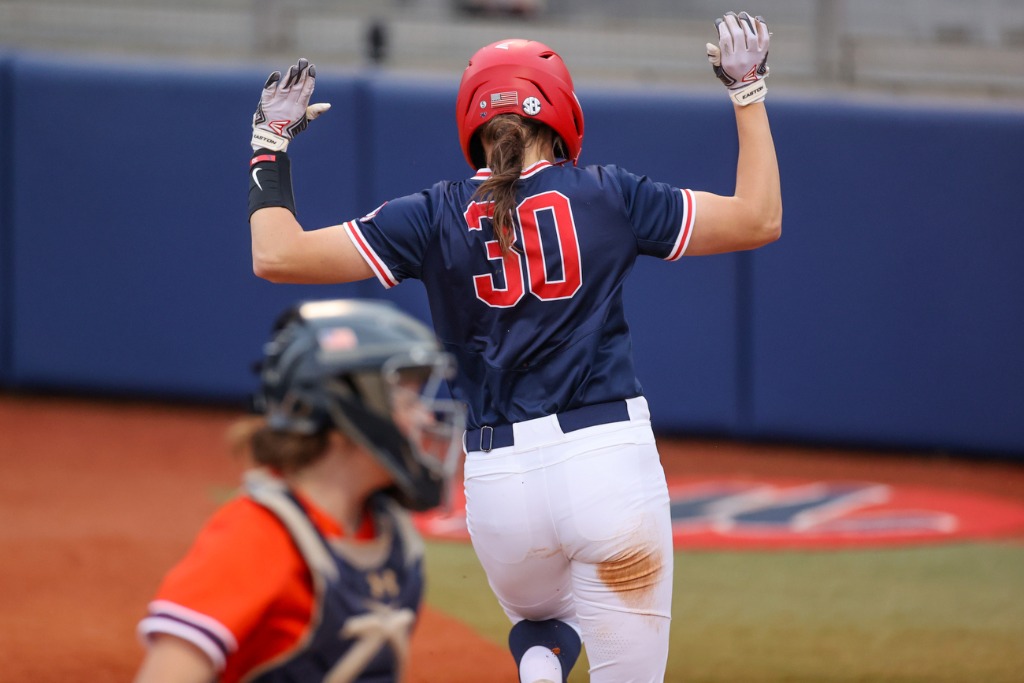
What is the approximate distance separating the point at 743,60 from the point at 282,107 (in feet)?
3.47

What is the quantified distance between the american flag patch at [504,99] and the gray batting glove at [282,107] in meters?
0.38

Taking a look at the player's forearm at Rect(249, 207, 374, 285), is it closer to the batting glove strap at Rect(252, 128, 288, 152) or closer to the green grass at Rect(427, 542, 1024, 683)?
the batting glove strap at Rect(252, 128, 288, 152)

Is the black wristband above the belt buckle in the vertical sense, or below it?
above

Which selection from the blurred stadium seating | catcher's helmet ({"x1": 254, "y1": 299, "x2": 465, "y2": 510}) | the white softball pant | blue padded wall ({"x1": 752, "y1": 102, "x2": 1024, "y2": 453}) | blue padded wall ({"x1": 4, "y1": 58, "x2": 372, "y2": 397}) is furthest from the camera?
blue padded wall ({"x1": 4, "y1": 58, "x2": 372, "y2": 397})

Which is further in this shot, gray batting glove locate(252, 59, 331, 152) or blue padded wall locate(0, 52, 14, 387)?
blue padded wall locate(0, 52, 14, 387)

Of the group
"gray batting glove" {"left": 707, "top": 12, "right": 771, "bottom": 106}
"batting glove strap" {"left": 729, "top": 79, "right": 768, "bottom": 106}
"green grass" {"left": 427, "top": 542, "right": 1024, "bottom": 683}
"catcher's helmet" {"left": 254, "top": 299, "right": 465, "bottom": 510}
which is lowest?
"green grass" {"left": 427, "top": 542, "right": 1024, "bottom": 683}

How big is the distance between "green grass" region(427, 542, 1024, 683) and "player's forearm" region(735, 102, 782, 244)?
2.21m

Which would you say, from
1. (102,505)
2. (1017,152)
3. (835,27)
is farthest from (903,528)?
(102,505)

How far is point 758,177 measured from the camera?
116 inches

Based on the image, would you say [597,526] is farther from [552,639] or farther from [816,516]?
[816,516]

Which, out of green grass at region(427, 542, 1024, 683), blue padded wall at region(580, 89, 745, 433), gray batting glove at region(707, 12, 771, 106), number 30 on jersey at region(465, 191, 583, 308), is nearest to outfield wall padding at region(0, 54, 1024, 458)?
blue padded wall at region(580, 89, 745, 433)

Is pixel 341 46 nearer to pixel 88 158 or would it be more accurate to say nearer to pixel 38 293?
pixel 88 158

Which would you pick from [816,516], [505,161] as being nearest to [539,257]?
[505,161]

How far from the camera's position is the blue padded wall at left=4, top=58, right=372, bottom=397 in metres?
9.27
